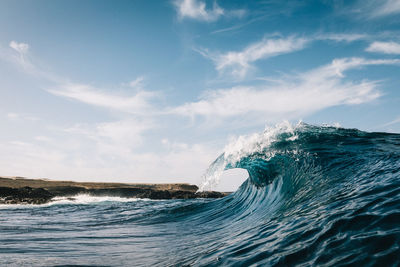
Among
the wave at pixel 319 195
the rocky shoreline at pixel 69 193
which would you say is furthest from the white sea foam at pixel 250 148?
the rocky shoreline at pixel 69 193

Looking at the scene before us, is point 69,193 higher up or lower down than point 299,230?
lower down

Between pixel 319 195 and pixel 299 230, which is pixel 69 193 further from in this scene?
pixel 299 230

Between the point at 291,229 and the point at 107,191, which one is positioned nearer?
the point at 291,229

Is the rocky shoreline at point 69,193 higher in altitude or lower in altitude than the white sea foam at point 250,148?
lower

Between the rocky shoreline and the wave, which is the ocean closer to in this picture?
the wave

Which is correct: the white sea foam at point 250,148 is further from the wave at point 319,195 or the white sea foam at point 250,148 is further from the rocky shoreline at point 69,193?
the rocky shoreline at point 69,193

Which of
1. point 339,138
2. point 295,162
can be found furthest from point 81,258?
point 339,138

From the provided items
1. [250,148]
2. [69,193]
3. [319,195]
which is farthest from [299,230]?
[69,193]

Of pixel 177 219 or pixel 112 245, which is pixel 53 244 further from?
pixel 177 219

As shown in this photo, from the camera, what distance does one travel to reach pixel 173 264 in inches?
137

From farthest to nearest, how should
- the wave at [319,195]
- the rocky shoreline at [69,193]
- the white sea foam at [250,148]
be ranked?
the rocky shoreline at [69,193] < the white sea foam at [250,148] < the wave at [319,195]

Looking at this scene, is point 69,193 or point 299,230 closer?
point 299,230

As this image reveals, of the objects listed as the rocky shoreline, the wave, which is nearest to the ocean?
the wave

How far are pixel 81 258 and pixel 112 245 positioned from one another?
123 centimetres
